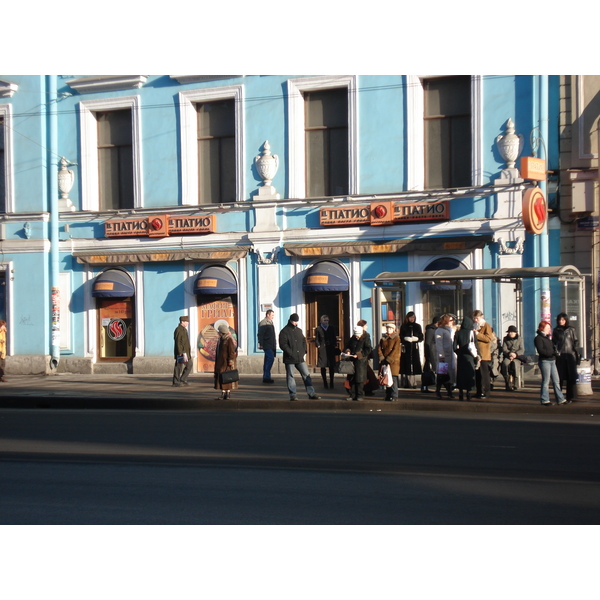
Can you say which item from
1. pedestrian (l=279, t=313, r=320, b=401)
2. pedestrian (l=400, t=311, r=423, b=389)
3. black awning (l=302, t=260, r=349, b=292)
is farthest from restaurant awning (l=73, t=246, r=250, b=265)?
pedestrian (l=279, t=313, r=320, b=401)

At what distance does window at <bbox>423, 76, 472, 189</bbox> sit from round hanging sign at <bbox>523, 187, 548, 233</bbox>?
2.24 m

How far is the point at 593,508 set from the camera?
25.2ft

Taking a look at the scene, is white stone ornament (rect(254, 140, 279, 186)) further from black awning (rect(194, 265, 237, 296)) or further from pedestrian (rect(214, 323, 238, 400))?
pedestrian (rect(214, 323, 238, 400))

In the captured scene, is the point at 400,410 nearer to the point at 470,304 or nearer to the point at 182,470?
the point at 470,304

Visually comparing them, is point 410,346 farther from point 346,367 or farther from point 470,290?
point 470,290

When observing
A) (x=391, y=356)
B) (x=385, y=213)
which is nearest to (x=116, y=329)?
(x=385, y=213)

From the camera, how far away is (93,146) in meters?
27.0

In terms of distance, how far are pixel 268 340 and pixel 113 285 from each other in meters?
6.09

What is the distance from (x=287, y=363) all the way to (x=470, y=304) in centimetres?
534

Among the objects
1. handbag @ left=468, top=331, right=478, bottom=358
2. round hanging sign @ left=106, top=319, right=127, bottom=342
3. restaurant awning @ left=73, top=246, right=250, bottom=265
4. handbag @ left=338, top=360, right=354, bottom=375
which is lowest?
handbag @ left=338, top=360, right=354, bottom=375

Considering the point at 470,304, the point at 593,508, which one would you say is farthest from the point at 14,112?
the point at 593,508

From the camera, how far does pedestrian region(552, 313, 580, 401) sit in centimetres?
1672

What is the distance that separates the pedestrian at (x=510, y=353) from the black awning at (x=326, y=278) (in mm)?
5941
